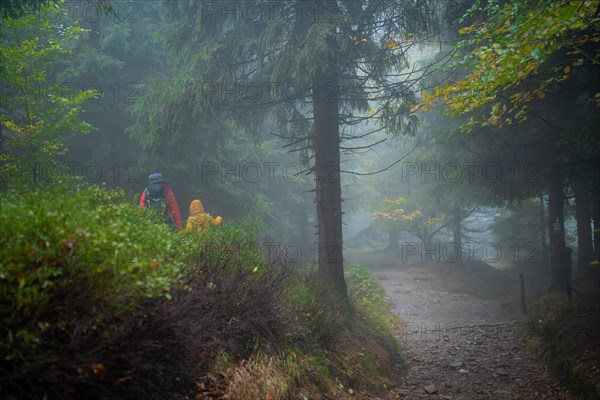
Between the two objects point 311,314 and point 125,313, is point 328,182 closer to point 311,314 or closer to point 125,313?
point 311,314

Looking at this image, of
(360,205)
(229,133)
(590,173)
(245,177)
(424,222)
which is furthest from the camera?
(360,205)

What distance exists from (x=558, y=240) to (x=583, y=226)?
1822mm

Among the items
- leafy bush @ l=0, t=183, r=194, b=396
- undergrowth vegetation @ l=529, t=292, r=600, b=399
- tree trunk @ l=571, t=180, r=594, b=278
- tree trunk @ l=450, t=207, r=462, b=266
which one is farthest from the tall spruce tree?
tree trunk @ l=450, t=207, r=462, b=266

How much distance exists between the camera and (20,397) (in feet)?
7.78

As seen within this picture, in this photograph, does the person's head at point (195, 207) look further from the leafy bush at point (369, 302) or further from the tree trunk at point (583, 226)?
the tree trunk at point (583, 226)

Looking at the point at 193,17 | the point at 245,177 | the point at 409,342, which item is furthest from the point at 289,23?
the point at 409,342

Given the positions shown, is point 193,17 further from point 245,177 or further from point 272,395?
point 272,395

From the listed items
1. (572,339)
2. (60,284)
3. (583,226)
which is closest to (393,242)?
(583,226)

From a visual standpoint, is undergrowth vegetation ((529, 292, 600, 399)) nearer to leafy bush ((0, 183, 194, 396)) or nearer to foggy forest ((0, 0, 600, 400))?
foggy forest ((0, 0, 600, 400))

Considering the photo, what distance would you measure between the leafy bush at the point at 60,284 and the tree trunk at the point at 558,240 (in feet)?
43.9

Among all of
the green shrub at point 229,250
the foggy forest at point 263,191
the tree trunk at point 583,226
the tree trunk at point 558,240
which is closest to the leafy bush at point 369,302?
the foggy forest at point 263,191

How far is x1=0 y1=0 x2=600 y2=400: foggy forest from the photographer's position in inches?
107

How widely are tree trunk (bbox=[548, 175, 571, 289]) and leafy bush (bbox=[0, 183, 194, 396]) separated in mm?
13386

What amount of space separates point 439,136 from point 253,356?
1305 cm
